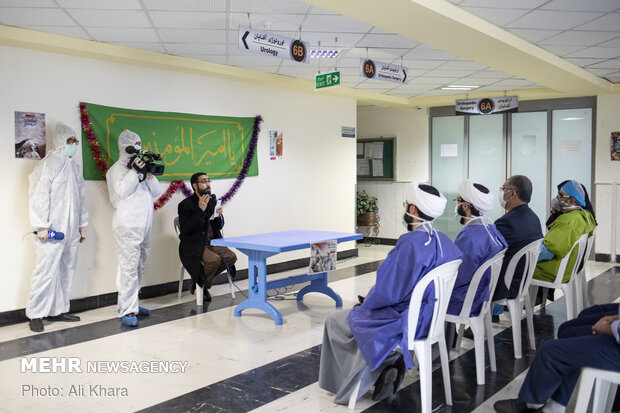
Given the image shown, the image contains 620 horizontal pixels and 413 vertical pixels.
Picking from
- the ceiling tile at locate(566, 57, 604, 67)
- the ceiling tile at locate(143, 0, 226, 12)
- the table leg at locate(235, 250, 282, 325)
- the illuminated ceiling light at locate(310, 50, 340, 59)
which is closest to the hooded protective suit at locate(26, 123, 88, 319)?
the ceiling tile at locate(143, 0, 226, 12)

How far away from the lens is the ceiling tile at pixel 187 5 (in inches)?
173

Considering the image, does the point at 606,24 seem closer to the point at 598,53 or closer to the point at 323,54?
the point at 598,53

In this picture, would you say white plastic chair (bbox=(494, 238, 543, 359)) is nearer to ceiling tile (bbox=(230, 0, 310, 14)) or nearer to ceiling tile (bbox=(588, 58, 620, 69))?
ceiling tile (bbox=(230, 0, 310, 14))

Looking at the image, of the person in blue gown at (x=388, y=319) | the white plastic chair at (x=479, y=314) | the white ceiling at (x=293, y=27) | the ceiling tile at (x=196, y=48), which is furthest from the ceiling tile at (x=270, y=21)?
the white plastic chair at (x=479, y=314)

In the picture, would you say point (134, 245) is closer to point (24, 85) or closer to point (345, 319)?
point (24, 85)

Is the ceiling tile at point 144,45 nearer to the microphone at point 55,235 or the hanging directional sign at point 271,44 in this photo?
the hanging directional sign at point 271,44

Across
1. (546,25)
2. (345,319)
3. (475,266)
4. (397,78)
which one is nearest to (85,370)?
(345,319)

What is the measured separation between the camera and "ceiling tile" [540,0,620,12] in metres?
4.47

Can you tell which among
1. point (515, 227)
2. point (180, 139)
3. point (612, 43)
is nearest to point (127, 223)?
point (180, 139)

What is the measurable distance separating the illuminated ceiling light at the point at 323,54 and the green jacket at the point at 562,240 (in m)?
2.93

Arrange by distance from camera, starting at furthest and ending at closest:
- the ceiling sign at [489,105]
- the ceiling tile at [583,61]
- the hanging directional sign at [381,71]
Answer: the ceiling sign at [489,105] → the ceiling tile at [583,61] → the hanging directional sign at [381,71]

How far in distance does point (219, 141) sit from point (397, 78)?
7.51ft

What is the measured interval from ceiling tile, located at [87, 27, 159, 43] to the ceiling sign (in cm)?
499

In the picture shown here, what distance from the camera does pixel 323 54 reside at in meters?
6.20
